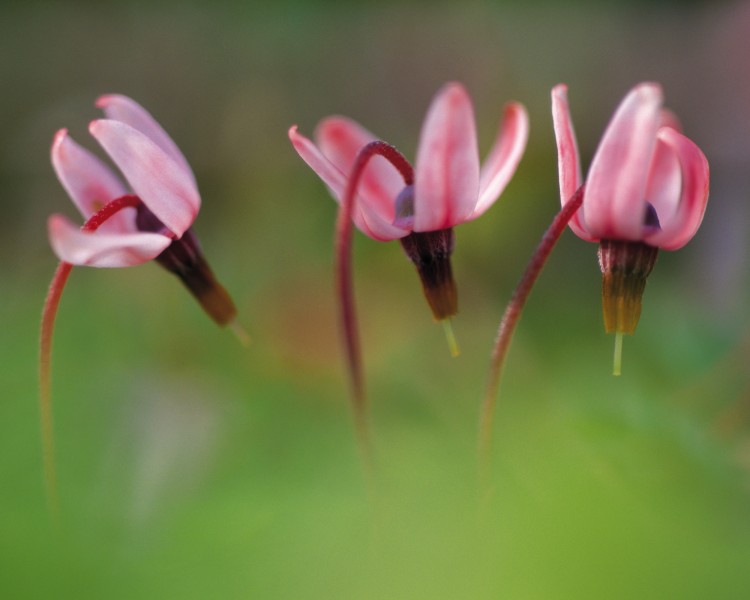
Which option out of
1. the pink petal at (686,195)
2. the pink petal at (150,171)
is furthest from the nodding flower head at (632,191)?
the pink petal at (150,171)

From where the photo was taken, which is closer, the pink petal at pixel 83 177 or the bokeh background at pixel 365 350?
the bokeh background at pixel 365 350

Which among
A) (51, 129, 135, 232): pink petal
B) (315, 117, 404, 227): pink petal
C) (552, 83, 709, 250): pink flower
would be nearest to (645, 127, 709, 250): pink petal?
(552, 83, 709, 250): pink flower

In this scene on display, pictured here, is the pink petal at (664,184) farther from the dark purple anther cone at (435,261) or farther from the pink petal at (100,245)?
the pink petal at (100,245)

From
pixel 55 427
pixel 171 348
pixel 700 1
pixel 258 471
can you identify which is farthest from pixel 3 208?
pixel 700 1

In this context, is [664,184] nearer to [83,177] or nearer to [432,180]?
[432,180]

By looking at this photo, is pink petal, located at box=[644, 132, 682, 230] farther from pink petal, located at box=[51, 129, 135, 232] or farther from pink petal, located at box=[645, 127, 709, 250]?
pink petal, located at box=[51, 129, 135, 232]

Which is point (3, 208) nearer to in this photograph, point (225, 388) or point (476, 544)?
point (225, 388)
